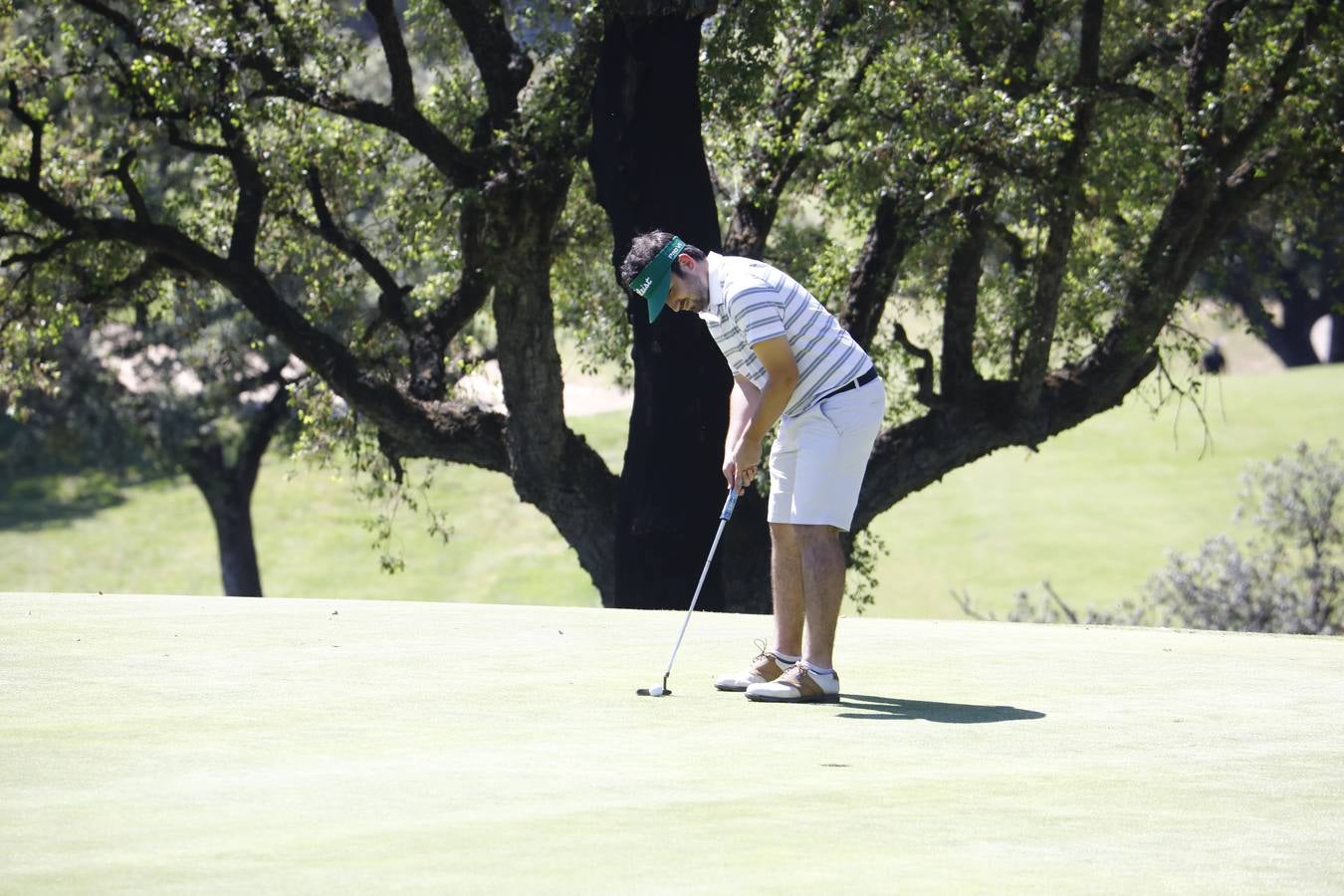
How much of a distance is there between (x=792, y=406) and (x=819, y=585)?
2.38 feet

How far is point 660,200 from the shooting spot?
598 inches

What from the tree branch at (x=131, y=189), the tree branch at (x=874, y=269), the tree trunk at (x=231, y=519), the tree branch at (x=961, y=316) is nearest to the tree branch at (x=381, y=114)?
the tree branch at (x=131, y=189)

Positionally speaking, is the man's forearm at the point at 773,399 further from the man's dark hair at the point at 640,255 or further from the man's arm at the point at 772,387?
the man's dark hair at the point at 640,255

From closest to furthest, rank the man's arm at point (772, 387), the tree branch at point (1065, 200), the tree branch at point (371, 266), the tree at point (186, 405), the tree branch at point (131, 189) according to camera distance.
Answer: the man's arm at point (772, 387)
the tree branch at point (1065, 200)
the tree branch at point (131, 189)
the tree branch at point (371, 266)
the tree at point (186, 405)

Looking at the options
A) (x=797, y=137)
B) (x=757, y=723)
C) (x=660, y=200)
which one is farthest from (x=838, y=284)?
(x=757, y=723)

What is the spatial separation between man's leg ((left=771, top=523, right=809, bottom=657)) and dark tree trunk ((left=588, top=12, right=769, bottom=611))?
7.92 m

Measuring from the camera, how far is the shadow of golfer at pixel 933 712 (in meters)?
6.42

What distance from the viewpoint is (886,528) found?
4266 centimetres

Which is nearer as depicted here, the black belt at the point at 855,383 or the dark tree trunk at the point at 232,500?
the black belt at the point at 855,383

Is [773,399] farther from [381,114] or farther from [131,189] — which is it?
[131,189]

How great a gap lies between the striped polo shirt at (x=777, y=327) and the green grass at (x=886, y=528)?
29.3 m

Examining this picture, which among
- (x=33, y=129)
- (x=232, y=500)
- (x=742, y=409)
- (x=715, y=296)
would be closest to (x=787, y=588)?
(x=742, y=409)

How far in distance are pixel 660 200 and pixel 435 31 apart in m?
6.54

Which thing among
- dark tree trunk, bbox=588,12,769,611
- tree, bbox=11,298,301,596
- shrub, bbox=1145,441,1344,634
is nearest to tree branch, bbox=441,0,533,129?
dark tree trunk, bbox=588,12,769,611
